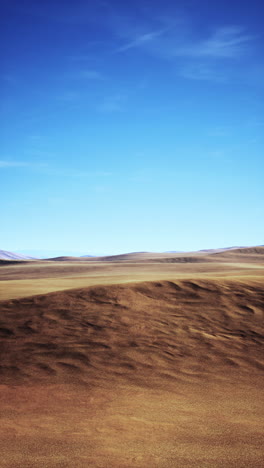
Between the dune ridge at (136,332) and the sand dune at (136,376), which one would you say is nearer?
the sand dune at (136,376)

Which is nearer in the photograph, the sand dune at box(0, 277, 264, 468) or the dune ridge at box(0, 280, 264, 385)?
the sand dune at box(0, 277, 264, 468)

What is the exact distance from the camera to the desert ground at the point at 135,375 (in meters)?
5.36

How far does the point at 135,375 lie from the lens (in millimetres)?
8805

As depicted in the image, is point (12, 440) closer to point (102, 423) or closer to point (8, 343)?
point (102, 423)

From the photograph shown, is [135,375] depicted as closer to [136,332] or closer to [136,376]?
[136,376]

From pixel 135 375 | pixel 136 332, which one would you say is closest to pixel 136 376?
pixel 135 375

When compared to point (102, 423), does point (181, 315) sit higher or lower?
higher

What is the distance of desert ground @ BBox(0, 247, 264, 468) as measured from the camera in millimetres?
5355

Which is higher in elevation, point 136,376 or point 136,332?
point 136,332

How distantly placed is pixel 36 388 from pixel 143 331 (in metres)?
3.88

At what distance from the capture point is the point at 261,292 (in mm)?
14125

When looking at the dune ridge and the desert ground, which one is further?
the dune ridge

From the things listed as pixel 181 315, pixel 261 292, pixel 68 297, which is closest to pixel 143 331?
pixel 181 315

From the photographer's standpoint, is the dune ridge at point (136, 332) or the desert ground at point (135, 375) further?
the dune ridge at point (136, 332)
